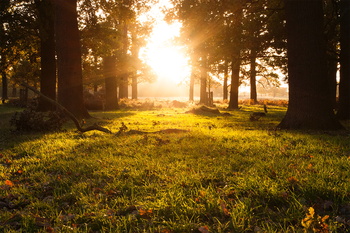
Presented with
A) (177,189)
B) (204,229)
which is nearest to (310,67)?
(177,189)

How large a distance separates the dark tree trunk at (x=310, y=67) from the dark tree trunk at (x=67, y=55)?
30.9 ft

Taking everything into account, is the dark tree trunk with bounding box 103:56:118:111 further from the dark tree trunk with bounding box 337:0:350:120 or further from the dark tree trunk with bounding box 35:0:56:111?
the dark tree trunk with bounding box 337:0:350:120

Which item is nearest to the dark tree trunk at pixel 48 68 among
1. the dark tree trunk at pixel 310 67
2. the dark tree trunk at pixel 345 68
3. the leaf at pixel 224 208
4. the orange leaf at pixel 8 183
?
the orange leaf at pixel 8 183

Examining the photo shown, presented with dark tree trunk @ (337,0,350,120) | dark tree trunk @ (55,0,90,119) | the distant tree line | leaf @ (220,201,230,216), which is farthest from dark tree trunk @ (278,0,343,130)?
dark tree trunk @ (55,0,90,119)

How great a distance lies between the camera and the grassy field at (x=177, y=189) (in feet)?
8.11

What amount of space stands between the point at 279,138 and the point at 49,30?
1622 cm

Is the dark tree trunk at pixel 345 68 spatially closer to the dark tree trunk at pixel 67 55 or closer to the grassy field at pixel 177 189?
the grassy field at pixel 177 189

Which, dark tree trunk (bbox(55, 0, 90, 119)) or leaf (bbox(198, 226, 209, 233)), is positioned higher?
dark tree trunk (bbox(55, 0, 90, 119))

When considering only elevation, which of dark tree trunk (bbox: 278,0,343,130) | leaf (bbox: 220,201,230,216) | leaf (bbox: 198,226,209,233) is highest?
dark tree trunk (bbox: 278,0,343,130)

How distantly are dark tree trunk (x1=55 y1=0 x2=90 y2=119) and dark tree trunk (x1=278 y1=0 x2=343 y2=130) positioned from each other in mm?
9427

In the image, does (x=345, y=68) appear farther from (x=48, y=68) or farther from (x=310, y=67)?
(x=48, y=68)

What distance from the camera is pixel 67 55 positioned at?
417 inches

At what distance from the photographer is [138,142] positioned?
623cm

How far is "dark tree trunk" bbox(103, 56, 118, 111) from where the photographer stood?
18919 mm
